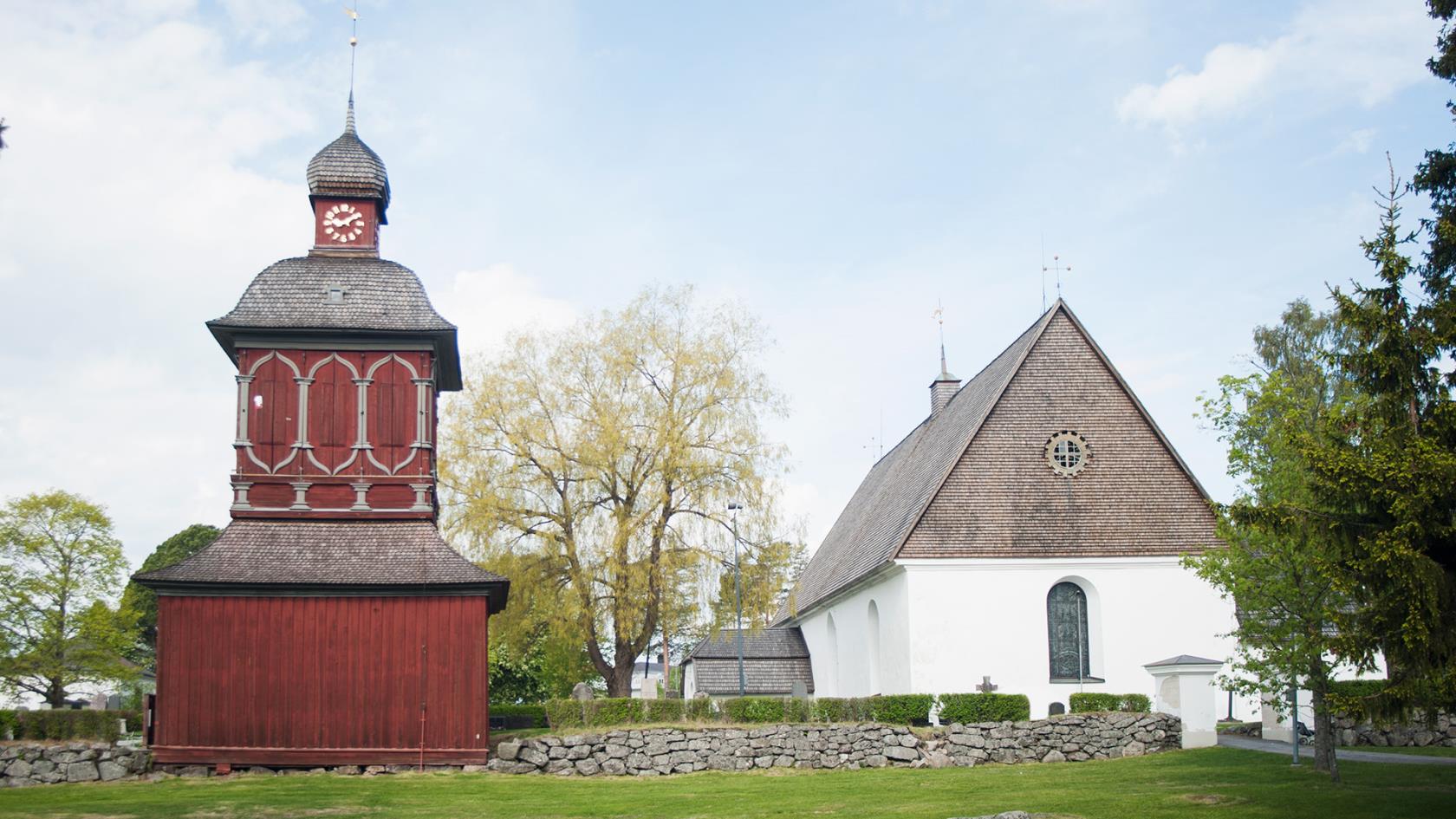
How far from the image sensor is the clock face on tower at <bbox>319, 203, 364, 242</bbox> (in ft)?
103

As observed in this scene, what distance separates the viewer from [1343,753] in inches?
1006

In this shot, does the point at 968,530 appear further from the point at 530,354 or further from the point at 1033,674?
the point at 530,354

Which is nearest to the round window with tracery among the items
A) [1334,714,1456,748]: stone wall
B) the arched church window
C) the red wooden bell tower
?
the arched church window

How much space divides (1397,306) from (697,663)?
33107 millimetres

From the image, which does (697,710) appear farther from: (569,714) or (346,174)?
(346,174)

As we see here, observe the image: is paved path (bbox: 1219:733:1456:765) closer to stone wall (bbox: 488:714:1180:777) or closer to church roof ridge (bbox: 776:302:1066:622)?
stone wall (bbox: 488:714:1180:777)

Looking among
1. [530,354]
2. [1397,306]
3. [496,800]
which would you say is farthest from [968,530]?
[1397,306]

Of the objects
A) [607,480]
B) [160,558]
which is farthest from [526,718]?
[160,558]

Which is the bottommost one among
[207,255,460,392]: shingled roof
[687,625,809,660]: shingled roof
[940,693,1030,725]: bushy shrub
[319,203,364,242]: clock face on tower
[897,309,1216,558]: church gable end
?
[940,693,1030,725]: bushy shrub

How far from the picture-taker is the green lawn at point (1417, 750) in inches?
977

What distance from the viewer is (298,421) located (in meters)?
28.5

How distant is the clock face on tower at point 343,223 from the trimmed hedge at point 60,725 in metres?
11.8

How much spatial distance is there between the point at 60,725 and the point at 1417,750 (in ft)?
85.5

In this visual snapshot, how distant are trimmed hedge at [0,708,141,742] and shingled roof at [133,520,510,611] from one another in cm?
273
